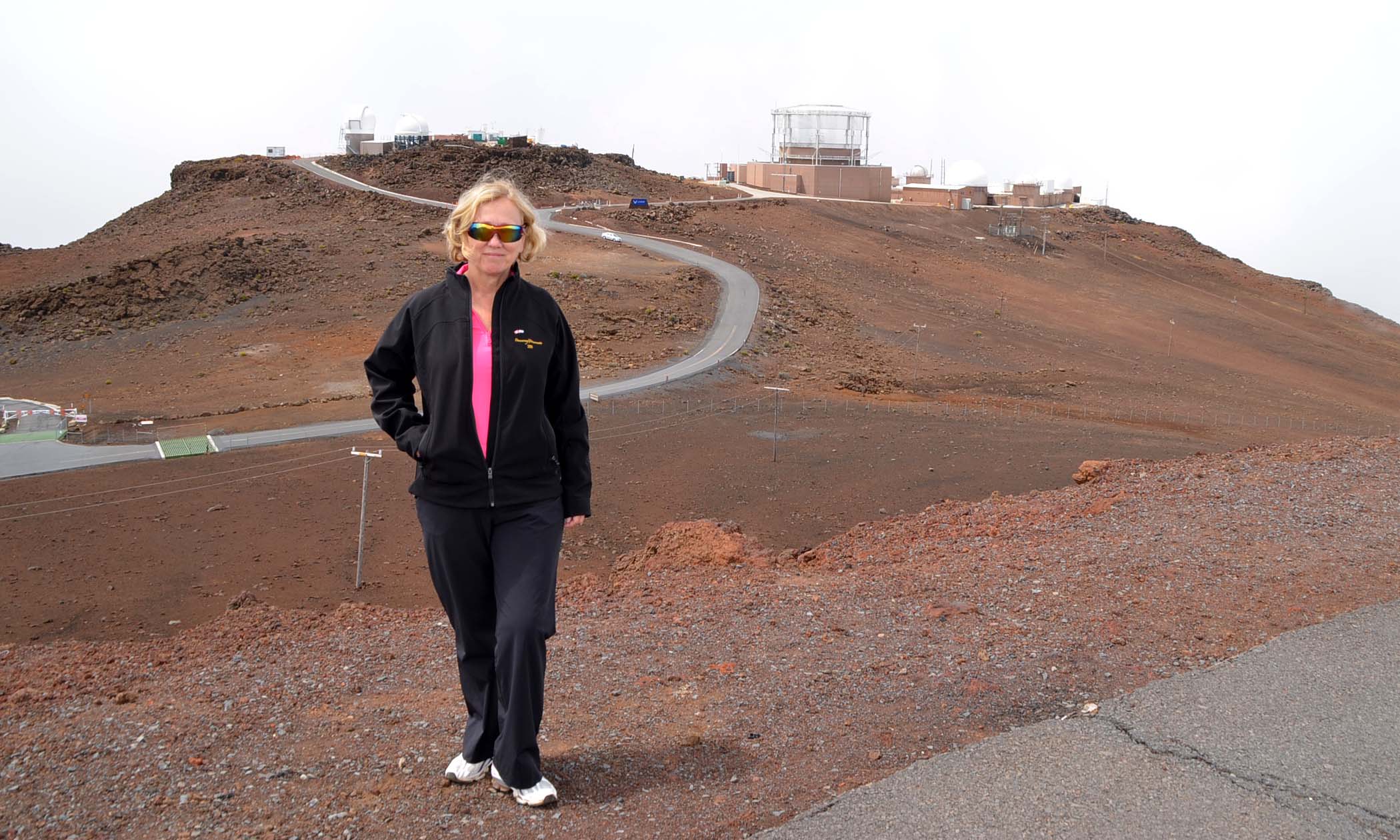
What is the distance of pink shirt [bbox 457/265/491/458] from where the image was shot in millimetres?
3953

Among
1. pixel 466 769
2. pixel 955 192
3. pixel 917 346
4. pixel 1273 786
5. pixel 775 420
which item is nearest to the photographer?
pixel 1273 786

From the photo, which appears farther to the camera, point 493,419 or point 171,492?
point 171,492

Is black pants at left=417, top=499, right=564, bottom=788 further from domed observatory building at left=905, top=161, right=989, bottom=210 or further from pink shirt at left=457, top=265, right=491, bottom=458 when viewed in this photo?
domed observatory building at left=905, top=161, right=989, bottom=210

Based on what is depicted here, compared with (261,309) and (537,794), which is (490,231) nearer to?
(537,794)

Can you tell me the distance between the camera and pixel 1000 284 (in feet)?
148

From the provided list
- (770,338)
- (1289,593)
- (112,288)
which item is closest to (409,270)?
(112,288)

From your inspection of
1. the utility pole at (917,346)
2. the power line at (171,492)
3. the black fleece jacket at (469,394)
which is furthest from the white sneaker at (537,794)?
the utility pole at (917,346)

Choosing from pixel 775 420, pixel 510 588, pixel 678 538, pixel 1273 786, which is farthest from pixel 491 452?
pixel 775 420

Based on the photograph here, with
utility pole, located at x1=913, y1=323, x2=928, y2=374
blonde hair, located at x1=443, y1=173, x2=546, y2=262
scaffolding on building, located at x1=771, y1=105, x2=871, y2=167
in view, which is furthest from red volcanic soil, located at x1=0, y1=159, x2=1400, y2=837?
scaffolding on building, located at x1=771, y1=105, x2=871, y2=167

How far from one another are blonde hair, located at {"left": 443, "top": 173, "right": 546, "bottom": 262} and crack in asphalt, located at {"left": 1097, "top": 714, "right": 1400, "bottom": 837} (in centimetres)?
297

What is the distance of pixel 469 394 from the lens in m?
3.94

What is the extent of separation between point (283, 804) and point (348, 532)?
12158mm

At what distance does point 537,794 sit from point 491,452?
48.5 inches

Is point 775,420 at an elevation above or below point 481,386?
below
